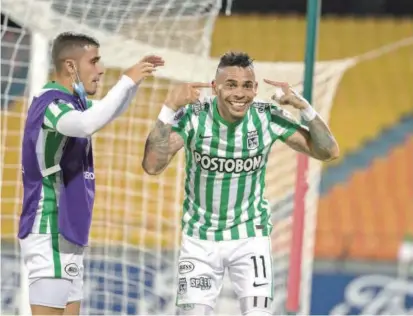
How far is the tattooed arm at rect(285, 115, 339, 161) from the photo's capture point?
12.2 ft

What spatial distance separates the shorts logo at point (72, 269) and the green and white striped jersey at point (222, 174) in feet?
1.52

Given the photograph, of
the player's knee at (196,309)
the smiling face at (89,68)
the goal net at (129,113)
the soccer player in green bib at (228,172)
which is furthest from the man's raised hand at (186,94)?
the goal net at (129,113)

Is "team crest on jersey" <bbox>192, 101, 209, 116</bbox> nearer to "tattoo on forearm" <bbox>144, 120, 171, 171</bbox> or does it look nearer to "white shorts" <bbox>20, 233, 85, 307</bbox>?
"tattoo on forearm" <bbox>144, 120, 171, 171</bbox>

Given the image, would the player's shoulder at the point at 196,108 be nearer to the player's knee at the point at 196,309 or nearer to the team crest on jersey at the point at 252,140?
the team crest on jersey at the point at 252,140

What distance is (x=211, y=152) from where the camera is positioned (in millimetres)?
3729

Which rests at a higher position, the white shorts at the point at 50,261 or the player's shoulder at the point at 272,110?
the player's shoulder at the point at 272,110

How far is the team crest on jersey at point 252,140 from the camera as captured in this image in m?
3.74

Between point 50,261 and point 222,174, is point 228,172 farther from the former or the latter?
point 50,261

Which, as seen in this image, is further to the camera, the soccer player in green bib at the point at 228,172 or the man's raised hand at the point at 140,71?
the soccer player in green bib at the point at 228,172

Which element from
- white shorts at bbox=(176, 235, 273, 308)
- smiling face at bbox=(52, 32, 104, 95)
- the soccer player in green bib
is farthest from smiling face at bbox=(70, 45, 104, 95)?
white shorts at bbox=(176, 235, 273, 308)

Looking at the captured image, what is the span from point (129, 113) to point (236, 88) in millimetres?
2303

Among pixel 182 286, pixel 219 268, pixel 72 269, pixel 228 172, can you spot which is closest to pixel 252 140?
pixel 228 172

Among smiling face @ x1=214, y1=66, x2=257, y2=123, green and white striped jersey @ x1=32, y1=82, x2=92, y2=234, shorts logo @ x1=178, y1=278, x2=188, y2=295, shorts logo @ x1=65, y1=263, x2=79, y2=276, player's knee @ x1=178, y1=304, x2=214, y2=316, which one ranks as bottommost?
player's knee @ x1=178, y1=304, x2=214, y2=316

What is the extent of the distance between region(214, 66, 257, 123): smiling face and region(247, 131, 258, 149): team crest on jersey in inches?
3.7
